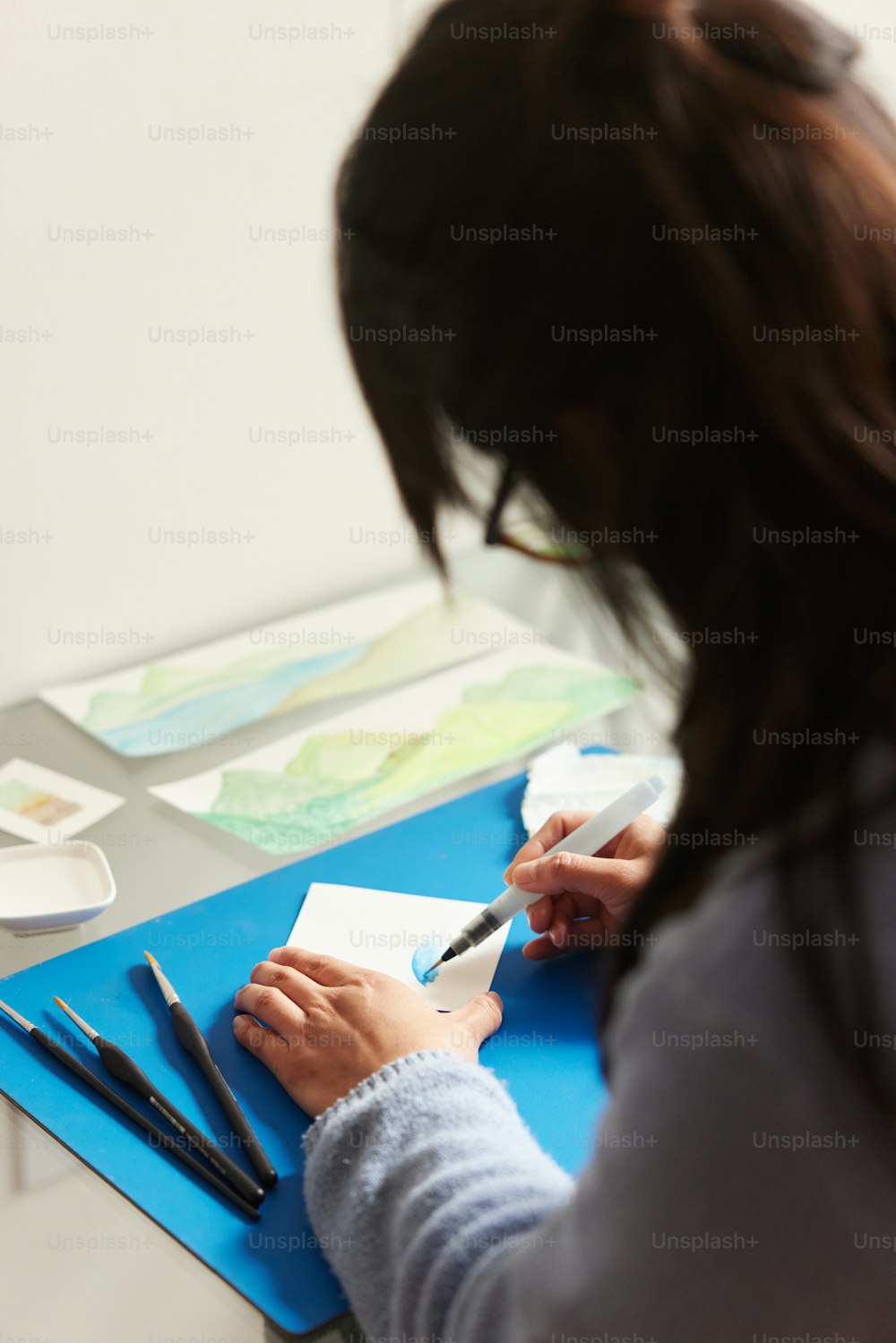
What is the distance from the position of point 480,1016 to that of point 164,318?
84cm

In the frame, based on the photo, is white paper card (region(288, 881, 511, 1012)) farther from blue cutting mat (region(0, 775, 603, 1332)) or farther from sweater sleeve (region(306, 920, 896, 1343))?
sweater sleeve (region(306, 920, 896, 1343))

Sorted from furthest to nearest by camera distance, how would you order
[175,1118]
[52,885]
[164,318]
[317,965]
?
[164,318] < [52,885] < [317,965] < [175,1118]

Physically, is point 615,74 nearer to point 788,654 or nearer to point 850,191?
point 850,191

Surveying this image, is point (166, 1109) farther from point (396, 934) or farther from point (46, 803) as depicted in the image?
point (46, 803)

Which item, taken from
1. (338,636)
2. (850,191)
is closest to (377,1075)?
(850,191)

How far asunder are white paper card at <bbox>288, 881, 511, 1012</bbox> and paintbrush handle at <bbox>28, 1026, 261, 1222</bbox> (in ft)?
0.61

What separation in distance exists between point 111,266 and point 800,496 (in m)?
1.00

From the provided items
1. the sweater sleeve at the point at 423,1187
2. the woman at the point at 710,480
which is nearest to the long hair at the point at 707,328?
the woman at the point at 710,480

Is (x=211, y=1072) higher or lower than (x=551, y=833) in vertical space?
higher

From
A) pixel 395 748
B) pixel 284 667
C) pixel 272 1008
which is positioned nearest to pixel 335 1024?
pixel 272 1008

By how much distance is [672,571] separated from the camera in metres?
0.47

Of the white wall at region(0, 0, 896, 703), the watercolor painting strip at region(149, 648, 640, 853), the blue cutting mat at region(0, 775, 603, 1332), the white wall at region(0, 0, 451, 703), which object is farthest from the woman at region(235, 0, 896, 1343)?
the white wall at region(0, 0, 896, 703)

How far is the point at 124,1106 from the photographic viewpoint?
76cm

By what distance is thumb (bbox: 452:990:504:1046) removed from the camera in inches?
32.0
